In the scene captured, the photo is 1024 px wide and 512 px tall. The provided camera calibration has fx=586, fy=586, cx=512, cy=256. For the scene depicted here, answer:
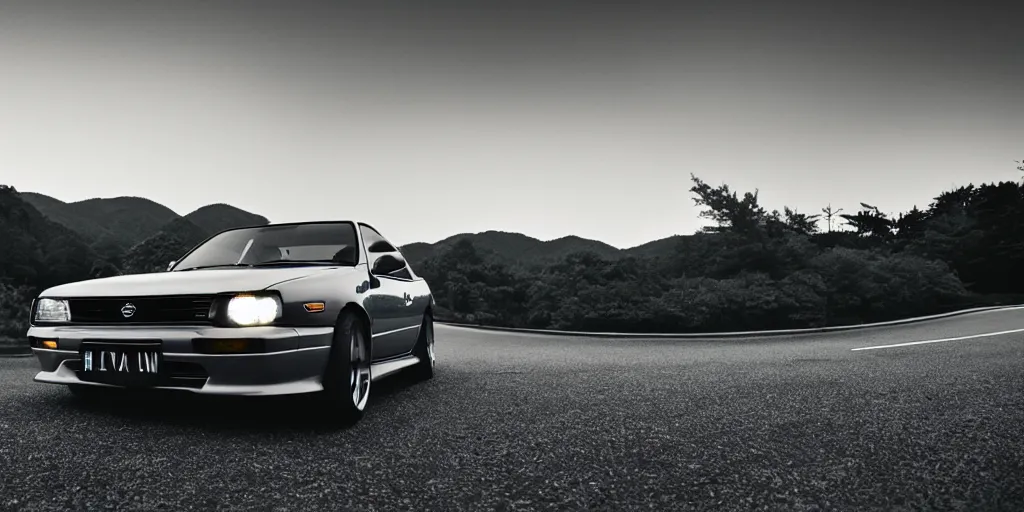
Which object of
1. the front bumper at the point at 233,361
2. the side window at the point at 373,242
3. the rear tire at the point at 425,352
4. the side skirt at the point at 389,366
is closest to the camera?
the front bumper at the point at 233,361

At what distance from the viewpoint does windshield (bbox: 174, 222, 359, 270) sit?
516cm

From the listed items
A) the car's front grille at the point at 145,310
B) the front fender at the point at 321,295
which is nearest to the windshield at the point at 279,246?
the front fender at the point at 321,295

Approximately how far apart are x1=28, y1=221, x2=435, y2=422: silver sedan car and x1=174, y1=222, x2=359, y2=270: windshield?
43 centimetres

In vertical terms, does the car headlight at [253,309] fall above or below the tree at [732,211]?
below

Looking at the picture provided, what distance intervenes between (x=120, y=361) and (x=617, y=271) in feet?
64.7

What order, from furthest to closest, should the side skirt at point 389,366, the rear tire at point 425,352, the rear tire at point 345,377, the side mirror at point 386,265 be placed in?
1. the rear tire at point 425,352
2. the side mirror at point 386,265
3. the side skirt at point 389,366
4. the rear tire at point 345,377

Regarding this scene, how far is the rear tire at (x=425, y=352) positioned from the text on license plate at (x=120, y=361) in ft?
9.71

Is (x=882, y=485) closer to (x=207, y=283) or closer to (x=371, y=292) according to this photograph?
(x=371, y=292)

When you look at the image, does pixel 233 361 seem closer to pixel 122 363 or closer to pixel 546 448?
pixel 122 363

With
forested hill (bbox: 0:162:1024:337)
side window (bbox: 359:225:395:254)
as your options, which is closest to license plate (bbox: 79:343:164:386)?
side window (bbox: 359:225:395:254)

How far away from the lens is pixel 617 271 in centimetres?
2233

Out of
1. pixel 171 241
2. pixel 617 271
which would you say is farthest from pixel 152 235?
pixel 617 271

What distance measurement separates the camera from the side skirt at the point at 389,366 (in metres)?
4.75

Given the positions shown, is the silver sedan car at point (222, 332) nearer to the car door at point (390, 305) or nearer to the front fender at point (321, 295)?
the front fender at point (321, 295)
